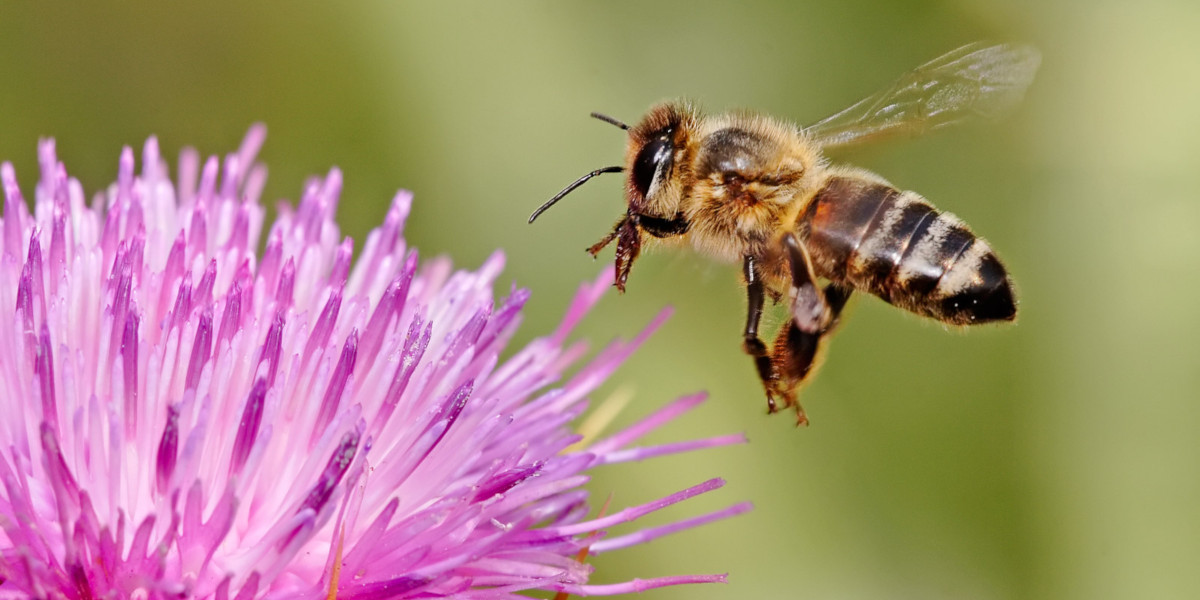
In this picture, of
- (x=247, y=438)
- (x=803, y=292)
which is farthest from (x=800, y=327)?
(x=247, y=438)

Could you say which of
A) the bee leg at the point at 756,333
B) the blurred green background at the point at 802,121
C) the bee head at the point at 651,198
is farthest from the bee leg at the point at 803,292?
the blurred green background at the point at 802,121

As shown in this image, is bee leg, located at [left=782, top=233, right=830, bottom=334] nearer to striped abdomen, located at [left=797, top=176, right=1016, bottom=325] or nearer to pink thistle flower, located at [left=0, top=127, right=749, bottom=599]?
striped abdomen, located at [left=797, top=176, right=1016, bottom=325]

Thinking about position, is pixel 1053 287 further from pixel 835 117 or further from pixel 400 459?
pixel 400 459

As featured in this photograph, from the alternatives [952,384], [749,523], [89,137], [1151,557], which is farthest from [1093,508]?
[89,137]

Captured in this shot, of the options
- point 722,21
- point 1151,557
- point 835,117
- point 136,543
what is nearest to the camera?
point 136,543

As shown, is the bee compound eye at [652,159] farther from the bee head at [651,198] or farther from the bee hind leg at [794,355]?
the bee hind leg at [794,355]

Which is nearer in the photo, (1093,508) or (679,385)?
(1093,508)
